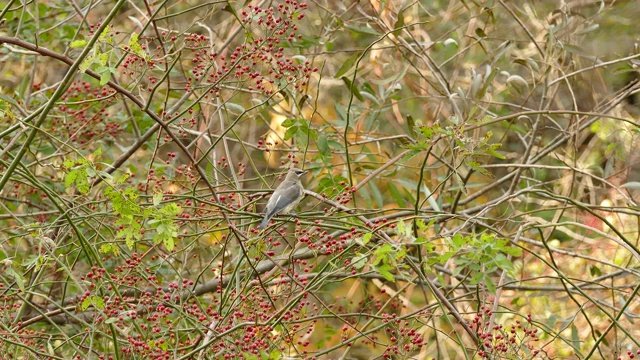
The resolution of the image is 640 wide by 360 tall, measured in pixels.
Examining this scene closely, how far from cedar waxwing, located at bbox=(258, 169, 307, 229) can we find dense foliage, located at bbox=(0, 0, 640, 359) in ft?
0.36

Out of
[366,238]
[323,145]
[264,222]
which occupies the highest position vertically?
[366,238]

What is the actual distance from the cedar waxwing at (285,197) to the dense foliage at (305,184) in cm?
11

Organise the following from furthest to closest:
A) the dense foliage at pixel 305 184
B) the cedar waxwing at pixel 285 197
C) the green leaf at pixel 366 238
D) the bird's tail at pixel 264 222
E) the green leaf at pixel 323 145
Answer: the green leaf at pixel 323 145 → the cedar waxwing at pixel 285 197 → the bird's tail at pixel 264 222 → the dense foliage at pixel 305 184 → the green leaf at pixel 366 238

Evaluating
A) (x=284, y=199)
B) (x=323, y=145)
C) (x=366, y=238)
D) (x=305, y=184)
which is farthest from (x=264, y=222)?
(x=305, y=184)

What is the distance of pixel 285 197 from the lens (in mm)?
5289

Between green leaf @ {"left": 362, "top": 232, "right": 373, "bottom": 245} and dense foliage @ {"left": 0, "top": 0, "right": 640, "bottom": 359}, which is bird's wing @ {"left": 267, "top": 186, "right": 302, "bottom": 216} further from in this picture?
green leaf @ {"left": 362, "top": 232, "right": 373, "bottom": 245}

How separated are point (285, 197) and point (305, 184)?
10.9 feet

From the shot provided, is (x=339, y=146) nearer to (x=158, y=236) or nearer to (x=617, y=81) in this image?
(x=158, y=236)

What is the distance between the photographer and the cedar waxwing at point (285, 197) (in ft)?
16.3

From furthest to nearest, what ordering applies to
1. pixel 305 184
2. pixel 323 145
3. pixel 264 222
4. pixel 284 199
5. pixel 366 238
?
pixel 305 184
pixel 323 145
pixel 284 199
pixel 264 222
pixel 366 238

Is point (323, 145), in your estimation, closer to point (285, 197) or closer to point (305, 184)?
point (285, 197)

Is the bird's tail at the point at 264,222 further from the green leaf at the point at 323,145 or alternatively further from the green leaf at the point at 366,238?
the green leaf at the point at 366,238

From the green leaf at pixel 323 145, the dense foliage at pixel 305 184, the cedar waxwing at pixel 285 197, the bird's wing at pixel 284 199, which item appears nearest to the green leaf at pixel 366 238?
the dense foliage at pixel 305 184

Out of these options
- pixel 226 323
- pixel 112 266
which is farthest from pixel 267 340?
pixel 112 266
